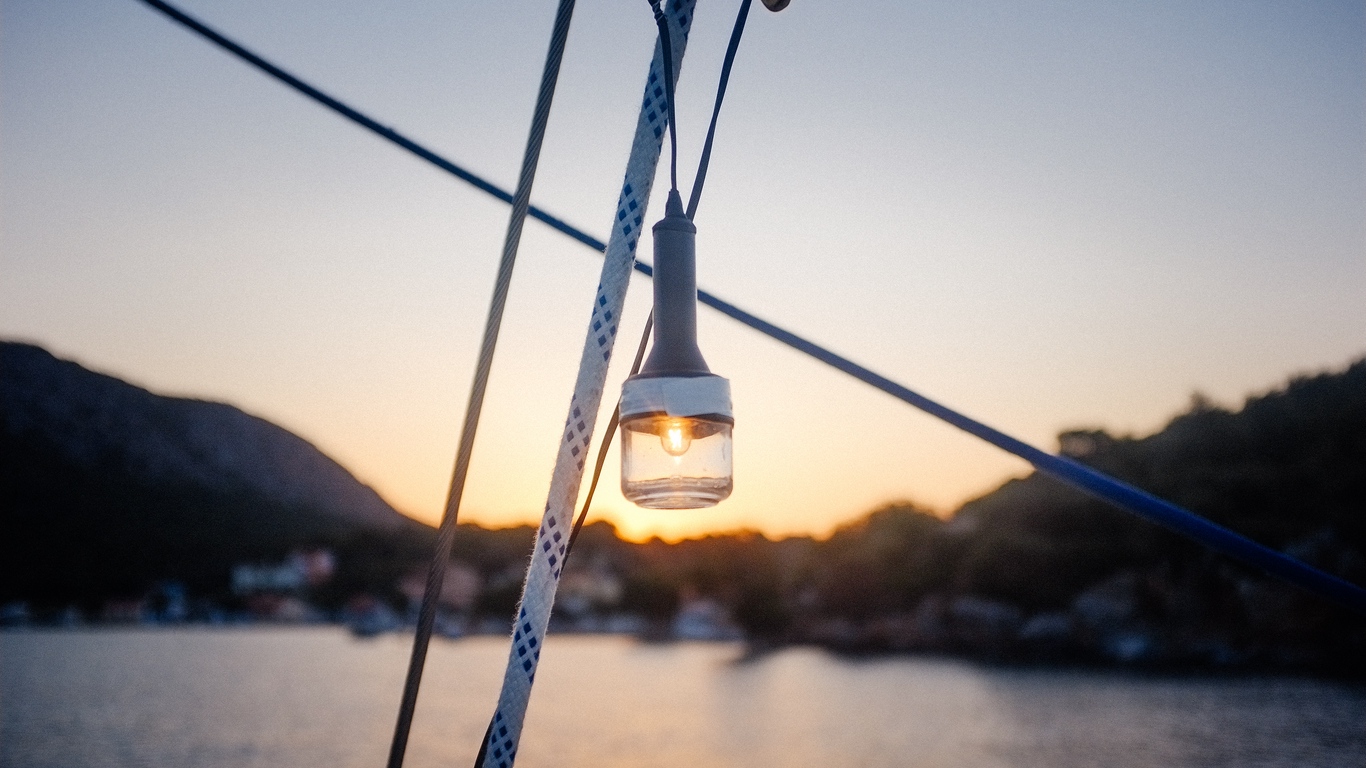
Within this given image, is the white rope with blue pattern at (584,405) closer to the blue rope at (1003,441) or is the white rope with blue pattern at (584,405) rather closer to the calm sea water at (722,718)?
the blue rope at (1003,441)

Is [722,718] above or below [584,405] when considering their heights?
below

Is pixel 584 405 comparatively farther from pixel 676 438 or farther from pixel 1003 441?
pixel 1003 441

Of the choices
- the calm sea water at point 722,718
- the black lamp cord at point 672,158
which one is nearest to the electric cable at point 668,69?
the black lamp cord at point 672,158

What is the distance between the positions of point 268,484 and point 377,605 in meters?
22.6

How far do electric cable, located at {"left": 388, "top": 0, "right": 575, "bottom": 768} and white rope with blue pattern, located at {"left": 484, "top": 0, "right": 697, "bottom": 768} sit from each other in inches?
4.8

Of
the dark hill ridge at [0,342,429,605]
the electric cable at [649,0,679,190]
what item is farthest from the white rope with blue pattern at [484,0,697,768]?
the dark hill ridge at [0,342,429,605]

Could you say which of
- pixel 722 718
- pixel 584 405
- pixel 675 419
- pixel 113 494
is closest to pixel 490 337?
pixel 584 405

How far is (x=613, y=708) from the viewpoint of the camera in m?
63.7

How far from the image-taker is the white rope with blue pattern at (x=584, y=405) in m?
1.37

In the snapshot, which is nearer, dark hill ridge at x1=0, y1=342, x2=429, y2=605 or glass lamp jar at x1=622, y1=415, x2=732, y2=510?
glass lamp jar at x1=622, y1=415, x2=732, y2=510

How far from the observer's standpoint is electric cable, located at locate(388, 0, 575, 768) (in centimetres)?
132

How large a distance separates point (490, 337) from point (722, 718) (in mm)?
60405

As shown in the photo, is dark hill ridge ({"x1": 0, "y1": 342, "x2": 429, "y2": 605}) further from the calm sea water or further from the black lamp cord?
the black lamp cord

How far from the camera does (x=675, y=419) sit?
4.41 ft
